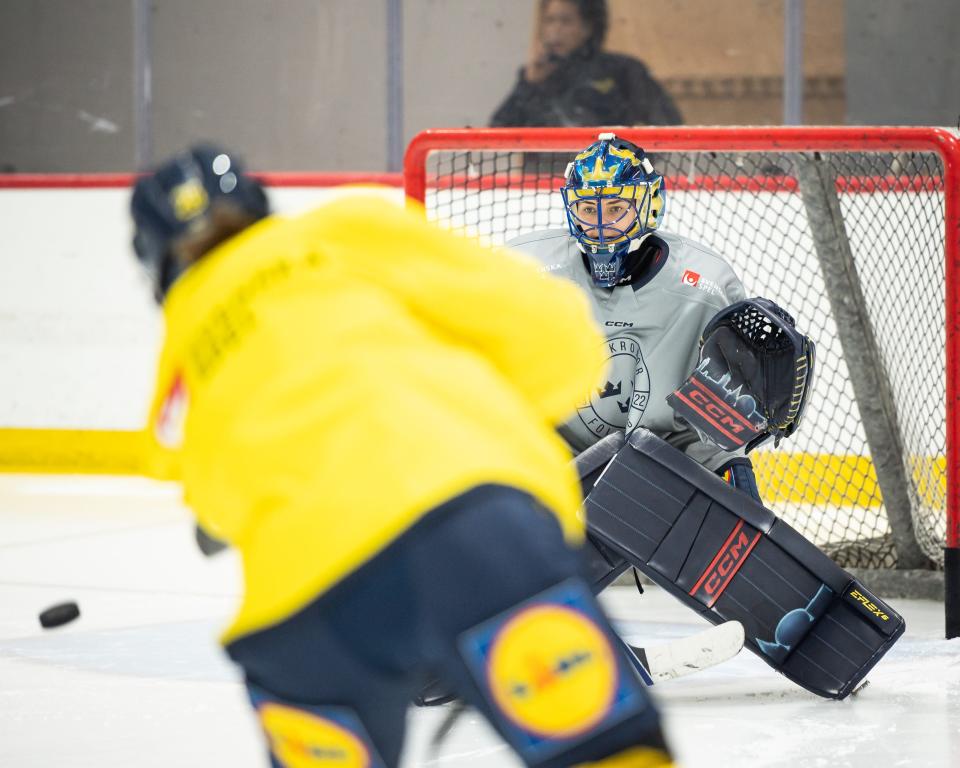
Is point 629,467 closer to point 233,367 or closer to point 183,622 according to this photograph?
point 183,622

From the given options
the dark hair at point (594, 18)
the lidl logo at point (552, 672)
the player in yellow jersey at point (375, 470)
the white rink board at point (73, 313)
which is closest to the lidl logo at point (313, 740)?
the player in yellow jersey at point (375, 470)

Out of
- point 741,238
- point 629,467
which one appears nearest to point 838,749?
point 629,467

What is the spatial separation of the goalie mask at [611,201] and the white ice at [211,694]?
2.79 feet

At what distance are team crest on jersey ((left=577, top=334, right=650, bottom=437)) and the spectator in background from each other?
8.33 ft

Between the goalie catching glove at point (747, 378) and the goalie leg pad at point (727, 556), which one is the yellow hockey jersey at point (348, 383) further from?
the goalie leg pad at point (727, 556)

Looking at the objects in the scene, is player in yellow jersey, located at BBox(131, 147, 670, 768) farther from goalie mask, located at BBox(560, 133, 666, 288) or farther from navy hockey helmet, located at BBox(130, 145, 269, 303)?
goalie mask, located at BBox(560, 133, 666, 288)

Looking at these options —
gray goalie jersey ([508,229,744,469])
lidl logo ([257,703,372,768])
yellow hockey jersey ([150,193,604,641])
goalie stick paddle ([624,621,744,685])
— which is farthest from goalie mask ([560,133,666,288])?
lidl logo ([257,703,372,768])

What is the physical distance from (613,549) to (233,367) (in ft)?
5.89

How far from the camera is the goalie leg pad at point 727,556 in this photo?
9.68ft

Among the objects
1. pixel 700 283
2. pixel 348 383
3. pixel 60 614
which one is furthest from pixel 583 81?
pixel 348 383

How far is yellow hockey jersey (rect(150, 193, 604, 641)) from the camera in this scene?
1261 mm

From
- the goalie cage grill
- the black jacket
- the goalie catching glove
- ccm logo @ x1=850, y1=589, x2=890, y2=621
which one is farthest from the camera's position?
the black jacket

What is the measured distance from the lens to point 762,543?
2975mm

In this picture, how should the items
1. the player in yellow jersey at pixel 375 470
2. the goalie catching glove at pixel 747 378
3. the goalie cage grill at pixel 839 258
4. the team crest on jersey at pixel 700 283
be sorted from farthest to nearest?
the goalie cage grill at pixel 839 258, the team crest on jersey at pixel 700 283, the goalie catching glove at pixel 747 378, the player in yellow jersey at pixel 375 470
